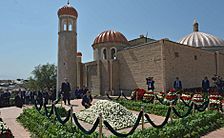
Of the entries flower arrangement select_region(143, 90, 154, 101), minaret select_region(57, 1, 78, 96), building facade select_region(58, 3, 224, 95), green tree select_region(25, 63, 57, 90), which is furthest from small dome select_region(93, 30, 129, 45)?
green tree select_region(25, 63, 57, 90)

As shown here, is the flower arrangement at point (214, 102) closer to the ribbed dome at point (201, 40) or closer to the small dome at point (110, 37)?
the small dome at point (110, 37)

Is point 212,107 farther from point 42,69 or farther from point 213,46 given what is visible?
point 42,69

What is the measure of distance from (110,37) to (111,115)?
19.4 m

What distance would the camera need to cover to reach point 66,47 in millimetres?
25047

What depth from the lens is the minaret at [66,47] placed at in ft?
82.4

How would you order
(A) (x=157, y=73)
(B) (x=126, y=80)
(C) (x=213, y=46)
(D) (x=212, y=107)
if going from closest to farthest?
(D) (x=212, y=107) < (A) (x=157, y=73) < (B) (x=126, y=80) < (C) (x=213, y=46)

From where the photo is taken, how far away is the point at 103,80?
24.0 metres

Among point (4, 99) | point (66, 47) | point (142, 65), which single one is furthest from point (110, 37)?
point (4, 99)

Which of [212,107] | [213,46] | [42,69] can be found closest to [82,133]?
[212,107]

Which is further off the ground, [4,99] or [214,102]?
[214,102]

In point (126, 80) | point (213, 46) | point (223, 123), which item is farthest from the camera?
point (213, 46)

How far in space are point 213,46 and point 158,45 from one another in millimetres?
14736

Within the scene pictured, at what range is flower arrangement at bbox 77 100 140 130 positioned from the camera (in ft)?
29.0

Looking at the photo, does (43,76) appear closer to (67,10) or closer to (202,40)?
(67,10)
